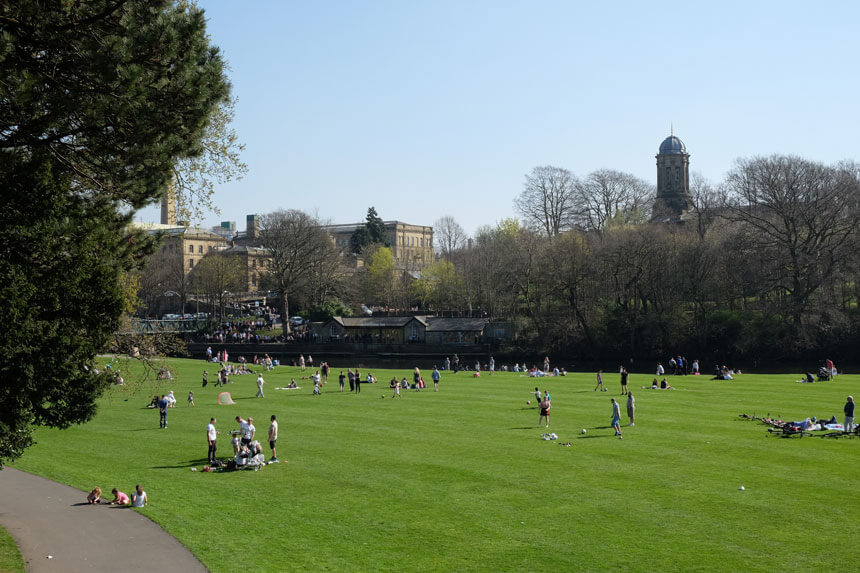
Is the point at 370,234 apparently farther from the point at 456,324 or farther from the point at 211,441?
the point at 211,441

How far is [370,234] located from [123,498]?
397 feet

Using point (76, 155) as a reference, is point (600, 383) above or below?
below

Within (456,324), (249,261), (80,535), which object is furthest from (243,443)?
(249,261)

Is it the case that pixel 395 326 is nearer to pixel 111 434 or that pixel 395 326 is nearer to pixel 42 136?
pixel 111 434

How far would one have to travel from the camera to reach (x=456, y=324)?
9475 centimetres

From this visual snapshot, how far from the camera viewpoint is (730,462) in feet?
79.2

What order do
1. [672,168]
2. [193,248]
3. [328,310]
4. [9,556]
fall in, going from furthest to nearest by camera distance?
[672,168]
[193,248]
[328,310]
[9,556]

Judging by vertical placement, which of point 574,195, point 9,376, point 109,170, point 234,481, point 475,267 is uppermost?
point 574,195

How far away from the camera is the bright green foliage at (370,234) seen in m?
139

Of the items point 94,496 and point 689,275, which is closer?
point 94,496

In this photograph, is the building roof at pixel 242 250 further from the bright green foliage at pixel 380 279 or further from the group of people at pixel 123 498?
the group of people at pixel 123 498

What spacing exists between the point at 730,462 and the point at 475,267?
81.3 meters

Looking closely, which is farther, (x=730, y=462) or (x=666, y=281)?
(x=666, y=281)

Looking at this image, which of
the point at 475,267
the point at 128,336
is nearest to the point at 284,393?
the point at 128,336
